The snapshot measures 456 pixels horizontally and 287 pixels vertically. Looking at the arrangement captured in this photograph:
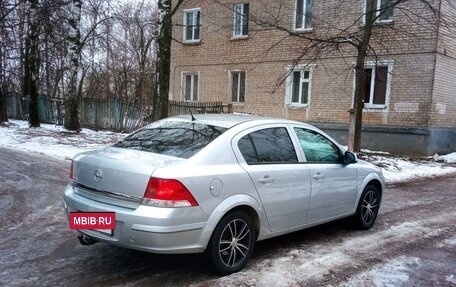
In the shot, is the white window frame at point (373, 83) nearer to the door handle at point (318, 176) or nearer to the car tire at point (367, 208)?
the car tire at point (367, 208)

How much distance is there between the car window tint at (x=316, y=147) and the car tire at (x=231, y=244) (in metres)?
1.25

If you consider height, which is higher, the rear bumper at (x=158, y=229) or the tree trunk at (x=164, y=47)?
the tree trunk at (x=164, y=47)

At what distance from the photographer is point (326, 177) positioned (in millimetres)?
5422

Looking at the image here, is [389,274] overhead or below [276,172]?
below

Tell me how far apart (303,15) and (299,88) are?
3056 millimetres

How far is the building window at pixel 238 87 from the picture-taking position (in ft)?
71.8

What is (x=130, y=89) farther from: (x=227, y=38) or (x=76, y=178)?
(x=76, y=178)

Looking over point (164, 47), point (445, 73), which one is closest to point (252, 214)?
point (164, 47)

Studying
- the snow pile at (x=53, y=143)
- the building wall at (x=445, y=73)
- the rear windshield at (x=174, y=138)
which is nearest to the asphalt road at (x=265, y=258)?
the rear windshield at (x=174, y=138)

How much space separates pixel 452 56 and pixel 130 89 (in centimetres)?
2885

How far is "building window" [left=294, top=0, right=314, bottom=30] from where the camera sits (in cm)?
1955

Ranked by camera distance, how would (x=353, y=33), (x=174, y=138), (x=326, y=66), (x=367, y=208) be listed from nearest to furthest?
(x=174, y=138)
(x=367, y=208)
(x=353, y=33)
(x=326, y=66)

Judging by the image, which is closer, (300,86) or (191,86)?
(300,86)

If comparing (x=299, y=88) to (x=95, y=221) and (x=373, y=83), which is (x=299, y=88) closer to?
(x=373, y=83)
